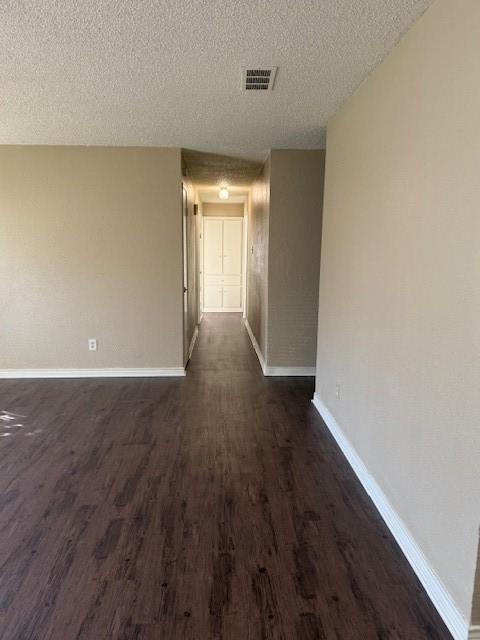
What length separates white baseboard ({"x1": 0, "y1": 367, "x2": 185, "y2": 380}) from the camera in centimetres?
462

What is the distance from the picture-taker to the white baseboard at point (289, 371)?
475cm

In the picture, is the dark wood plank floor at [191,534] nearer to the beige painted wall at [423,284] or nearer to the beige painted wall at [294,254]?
the beige painted wall at [423,284]

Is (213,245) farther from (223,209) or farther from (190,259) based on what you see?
(190,259)

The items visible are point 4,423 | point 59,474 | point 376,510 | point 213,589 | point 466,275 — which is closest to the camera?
point 466,275

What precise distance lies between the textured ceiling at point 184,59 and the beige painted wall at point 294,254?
0.72m

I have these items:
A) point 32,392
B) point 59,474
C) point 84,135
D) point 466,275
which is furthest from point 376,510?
point 84,135

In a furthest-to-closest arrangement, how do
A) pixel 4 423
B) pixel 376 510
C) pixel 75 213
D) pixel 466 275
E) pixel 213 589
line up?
pixel 75 213 < pixel 4 423 < pixel 376 510 < pixel 213 589 < pixel 466 275

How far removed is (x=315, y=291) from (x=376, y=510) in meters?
2.72

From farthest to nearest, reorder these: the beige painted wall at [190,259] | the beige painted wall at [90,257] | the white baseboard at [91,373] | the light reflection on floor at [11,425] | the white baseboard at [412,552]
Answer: the beige painted wall at [190,259], the white baseboard at [91,373], the beige painted wall at [90,257], the light reflection on floor at [11,425], the white baseboard at [412,552]

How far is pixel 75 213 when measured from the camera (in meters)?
4.45

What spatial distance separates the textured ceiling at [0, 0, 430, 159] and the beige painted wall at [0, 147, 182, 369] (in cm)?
69

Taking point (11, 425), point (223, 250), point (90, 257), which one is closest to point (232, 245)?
point (223, 250)

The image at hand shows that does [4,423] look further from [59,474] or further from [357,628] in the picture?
[357,628]

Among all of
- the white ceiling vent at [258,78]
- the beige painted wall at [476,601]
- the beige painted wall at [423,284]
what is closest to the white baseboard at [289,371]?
the beige painted wall at [423,284]
